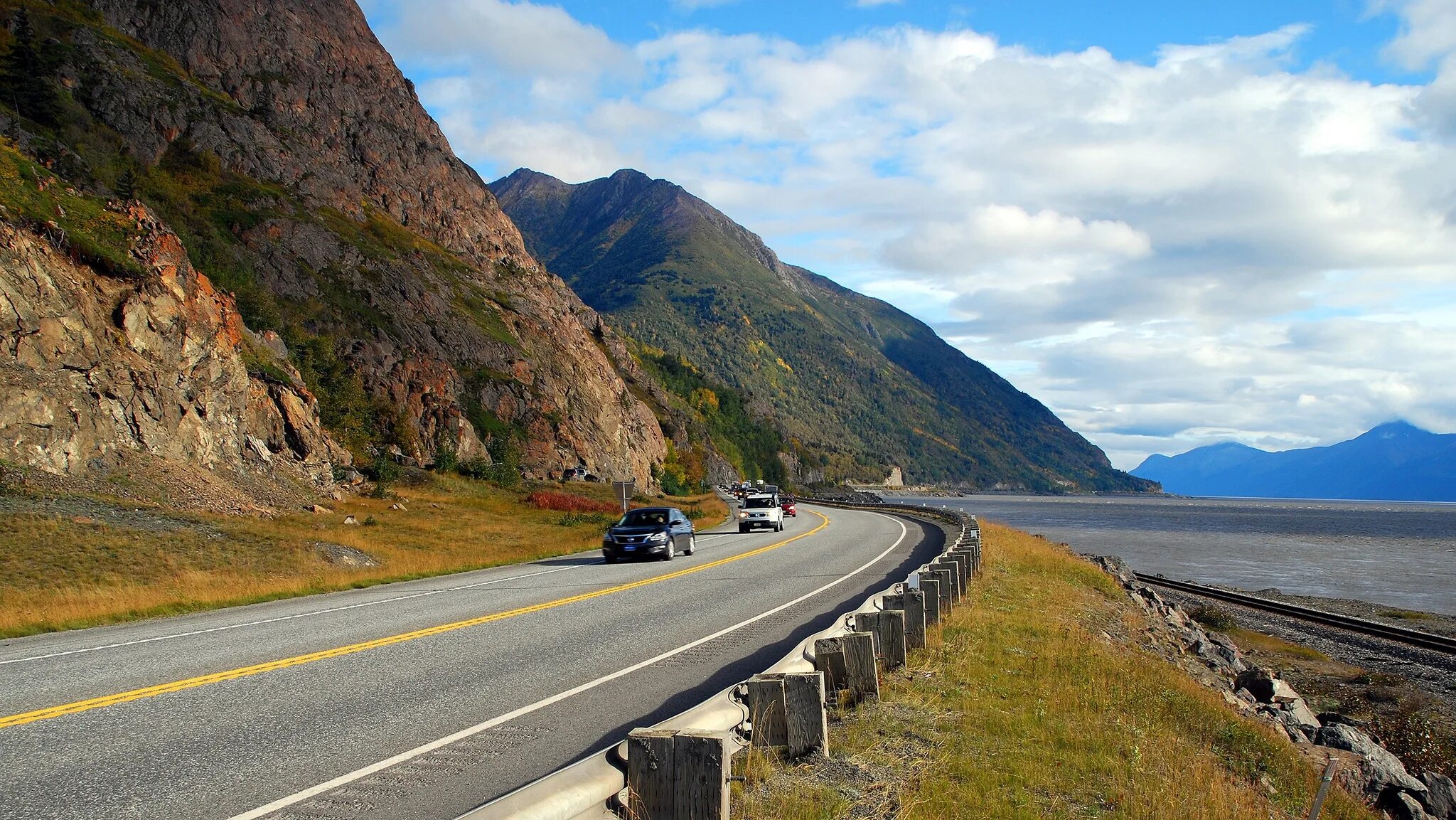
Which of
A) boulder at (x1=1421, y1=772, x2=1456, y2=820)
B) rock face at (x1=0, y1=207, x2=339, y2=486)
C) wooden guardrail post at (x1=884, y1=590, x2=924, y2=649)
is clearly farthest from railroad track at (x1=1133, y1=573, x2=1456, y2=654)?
rock face at (x1=0, y1=207, x2=339, y2=486)

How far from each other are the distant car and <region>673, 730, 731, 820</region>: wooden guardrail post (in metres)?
19.9

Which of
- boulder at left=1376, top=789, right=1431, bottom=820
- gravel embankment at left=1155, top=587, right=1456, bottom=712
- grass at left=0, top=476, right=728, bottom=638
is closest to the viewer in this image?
boulder at left=1376, top=789, right=1431, bottom=820

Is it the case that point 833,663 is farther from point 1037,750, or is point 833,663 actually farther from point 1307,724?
point 1307,724

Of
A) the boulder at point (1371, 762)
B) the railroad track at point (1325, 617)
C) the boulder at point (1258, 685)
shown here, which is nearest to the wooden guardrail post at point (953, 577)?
the boulder at point (1371, 762)

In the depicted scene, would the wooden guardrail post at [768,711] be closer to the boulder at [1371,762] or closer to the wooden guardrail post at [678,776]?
the wooden guardrail post at [678,776]

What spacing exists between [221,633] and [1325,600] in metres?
41.9

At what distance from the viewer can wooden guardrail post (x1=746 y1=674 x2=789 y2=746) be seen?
6.00m

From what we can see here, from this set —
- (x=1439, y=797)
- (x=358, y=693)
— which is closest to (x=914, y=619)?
(x=358, y=693)

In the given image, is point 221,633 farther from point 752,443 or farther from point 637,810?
point 752,443

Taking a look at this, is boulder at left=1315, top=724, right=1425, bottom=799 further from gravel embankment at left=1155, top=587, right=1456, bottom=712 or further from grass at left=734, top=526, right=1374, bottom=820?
gravel embankment at left=1155, top=587, right=1456, bottom=712

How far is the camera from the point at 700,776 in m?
4.29

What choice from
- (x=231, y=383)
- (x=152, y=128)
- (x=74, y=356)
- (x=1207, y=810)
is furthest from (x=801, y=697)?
(x=152, y=128)

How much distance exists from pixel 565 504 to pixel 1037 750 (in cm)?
4806

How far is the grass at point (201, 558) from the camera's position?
50.1 feet
